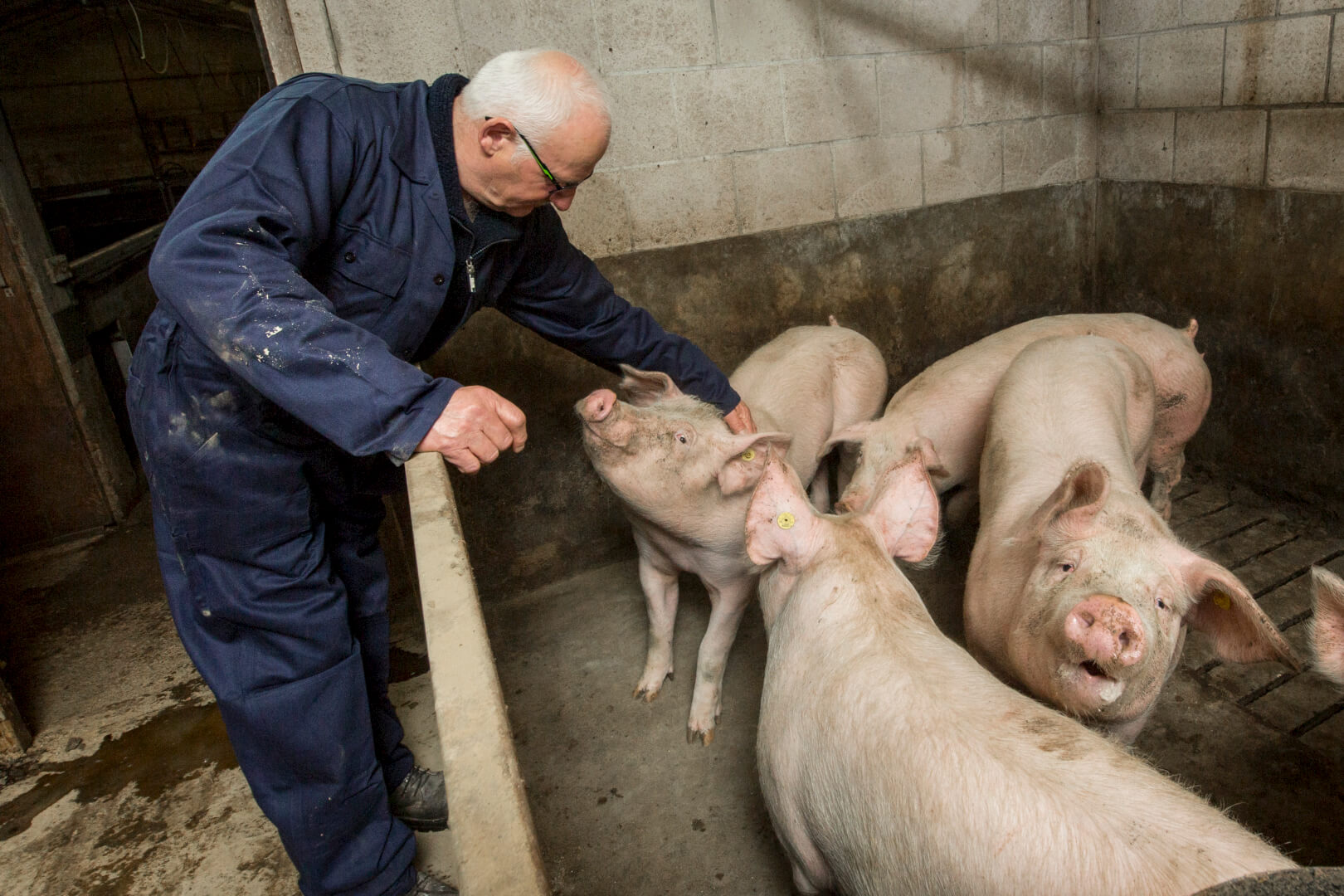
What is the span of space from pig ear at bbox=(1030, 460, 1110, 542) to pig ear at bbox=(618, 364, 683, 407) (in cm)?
134

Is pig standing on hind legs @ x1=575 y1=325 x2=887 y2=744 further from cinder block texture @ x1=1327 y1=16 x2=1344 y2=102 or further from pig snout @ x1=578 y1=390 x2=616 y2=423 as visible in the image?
cinder block texture @ x1=1327 y1=16 x2=1344 y2=102

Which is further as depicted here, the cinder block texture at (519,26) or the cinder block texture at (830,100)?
the cinder block texture at (830,100)

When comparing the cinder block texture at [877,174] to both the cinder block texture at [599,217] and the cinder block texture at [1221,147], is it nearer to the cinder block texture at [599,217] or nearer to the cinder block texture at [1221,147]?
the cinder block texture at [599,217]

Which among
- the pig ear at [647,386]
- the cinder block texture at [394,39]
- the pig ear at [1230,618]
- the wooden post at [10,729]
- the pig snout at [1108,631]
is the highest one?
the cinder block texture at [394,39]

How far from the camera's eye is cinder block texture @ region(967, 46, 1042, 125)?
4438 millimetres

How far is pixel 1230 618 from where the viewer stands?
6.67 feet

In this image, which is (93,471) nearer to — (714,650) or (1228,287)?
(714,650)

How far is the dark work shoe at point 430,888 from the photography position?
2.32m

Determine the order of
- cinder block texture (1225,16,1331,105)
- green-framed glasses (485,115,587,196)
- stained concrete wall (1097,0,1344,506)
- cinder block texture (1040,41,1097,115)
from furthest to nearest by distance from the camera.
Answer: cinder block texture (1040,41,1097,115)
stained concrete wall (1097,0,1344,506)
cinder block texture (1225,16,1331,105)
green-framed glasses (485,115,587,196)

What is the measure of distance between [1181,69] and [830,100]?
1794 mm

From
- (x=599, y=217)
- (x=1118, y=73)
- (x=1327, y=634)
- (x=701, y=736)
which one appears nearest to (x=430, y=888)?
(x=701, y=736)

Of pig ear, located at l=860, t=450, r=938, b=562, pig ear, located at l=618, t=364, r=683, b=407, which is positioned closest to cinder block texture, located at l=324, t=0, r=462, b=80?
pig ear, located at l=618, t=364, r=683, b=407

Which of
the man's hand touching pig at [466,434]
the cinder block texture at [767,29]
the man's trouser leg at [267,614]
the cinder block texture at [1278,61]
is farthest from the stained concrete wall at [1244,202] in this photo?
the man's trouser leg at [267,614]

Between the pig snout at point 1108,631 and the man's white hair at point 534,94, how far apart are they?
1592 mm
